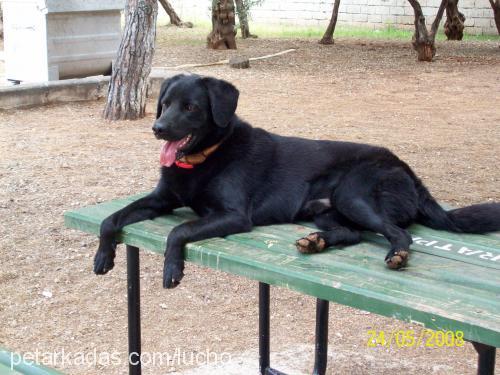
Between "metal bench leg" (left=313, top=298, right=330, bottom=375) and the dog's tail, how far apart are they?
589mm

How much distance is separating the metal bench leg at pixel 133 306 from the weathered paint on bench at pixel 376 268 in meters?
0.11

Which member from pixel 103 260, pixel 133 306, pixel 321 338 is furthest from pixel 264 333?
pixel 103 260

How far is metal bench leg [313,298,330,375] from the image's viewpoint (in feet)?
11.5

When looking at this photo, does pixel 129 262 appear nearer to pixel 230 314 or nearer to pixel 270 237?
pixel 270 237

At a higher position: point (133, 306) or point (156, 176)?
point (133, 306)

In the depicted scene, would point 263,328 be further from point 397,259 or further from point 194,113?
point 397,259

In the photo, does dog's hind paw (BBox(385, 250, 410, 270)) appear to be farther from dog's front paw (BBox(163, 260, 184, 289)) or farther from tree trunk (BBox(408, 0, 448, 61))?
tree trunk (BBox(408, 0, 448, 61))

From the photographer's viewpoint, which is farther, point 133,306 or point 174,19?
point 174,19

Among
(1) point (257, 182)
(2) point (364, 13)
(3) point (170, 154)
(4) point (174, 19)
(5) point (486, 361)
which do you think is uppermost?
(2) point (364, 13)

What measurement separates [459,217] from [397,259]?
2.41ft

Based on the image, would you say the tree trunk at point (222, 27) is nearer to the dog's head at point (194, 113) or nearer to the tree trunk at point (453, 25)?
the tree trunk at point (453, 25)

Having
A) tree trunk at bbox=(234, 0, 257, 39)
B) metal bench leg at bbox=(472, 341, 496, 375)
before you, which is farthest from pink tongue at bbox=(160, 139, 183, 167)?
tree trunk at bbox=(234, 0, 257, 39)

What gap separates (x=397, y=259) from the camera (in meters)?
2.58

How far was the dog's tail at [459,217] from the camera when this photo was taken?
10.4 ft
